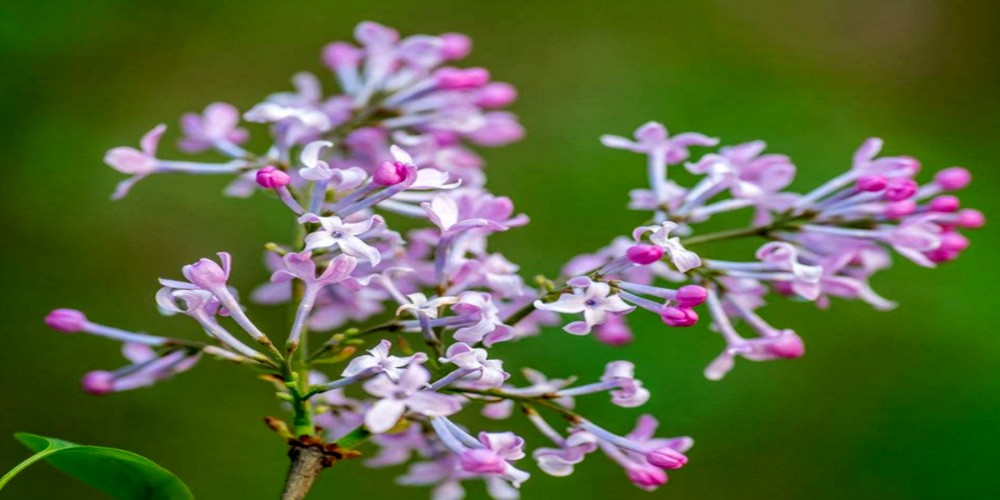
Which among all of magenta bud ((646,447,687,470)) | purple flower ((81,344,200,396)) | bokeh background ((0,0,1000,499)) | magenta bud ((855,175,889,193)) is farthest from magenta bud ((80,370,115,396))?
bokeh background ((0,0,1000,499))

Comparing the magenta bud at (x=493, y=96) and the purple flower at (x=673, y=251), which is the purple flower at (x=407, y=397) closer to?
the purple flower at (x=673, y=251)

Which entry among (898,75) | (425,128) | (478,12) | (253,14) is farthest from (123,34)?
(898,75)

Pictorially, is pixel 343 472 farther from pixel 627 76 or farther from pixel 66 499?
pixel 627 76

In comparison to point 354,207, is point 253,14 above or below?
above

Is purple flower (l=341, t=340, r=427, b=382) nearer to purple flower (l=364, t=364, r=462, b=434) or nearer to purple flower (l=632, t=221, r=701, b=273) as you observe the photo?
purple flower (l=364, t=364, r=462, b=434)

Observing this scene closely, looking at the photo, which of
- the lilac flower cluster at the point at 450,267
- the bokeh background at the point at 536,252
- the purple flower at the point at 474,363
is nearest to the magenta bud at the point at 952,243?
the lilac flower cluster at the point at 450,267

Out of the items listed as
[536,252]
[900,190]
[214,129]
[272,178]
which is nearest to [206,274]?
[272,178]

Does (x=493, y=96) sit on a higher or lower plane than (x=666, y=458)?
higher

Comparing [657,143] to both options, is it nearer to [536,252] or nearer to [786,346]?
[786,346]
